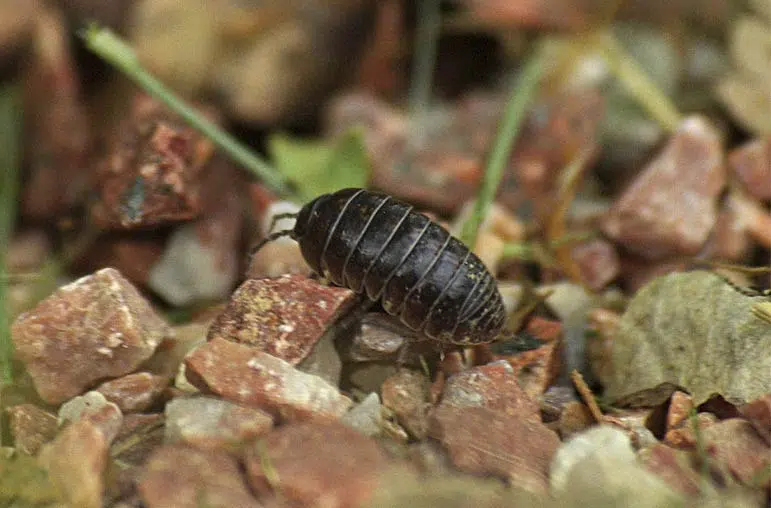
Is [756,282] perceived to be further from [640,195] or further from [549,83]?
[549,83]

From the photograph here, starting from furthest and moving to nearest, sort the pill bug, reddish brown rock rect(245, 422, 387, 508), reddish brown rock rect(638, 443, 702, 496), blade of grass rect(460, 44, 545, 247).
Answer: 1. blade of grass rect(460, 44, 545, 247)
2. the pill bug
3. reddish brown rock rect(638, 443, 702, 496)
4. reddish brown rock rect(245, 422, 387, 508)

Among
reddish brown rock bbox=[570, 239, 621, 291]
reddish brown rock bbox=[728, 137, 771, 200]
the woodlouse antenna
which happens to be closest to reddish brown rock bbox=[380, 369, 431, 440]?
the woodlouse antenna

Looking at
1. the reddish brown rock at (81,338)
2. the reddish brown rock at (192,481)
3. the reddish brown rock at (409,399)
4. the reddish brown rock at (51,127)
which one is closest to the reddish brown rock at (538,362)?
the reddish brown rock at (409,399)

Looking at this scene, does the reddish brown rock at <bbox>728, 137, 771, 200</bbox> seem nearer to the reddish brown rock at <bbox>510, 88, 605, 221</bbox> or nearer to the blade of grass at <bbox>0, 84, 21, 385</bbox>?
the reddish brown rock at <bbox>510, 88, 605, 221</bbox>

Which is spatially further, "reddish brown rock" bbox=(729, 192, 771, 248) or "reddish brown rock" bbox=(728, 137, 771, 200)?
"reddish brown rock" bbox=(728, 137, 771, 200)

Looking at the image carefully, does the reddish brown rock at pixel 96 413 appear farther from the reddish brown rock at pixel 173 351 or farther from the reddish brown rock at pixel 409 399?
the reddish brown rock at pixel 409 399
